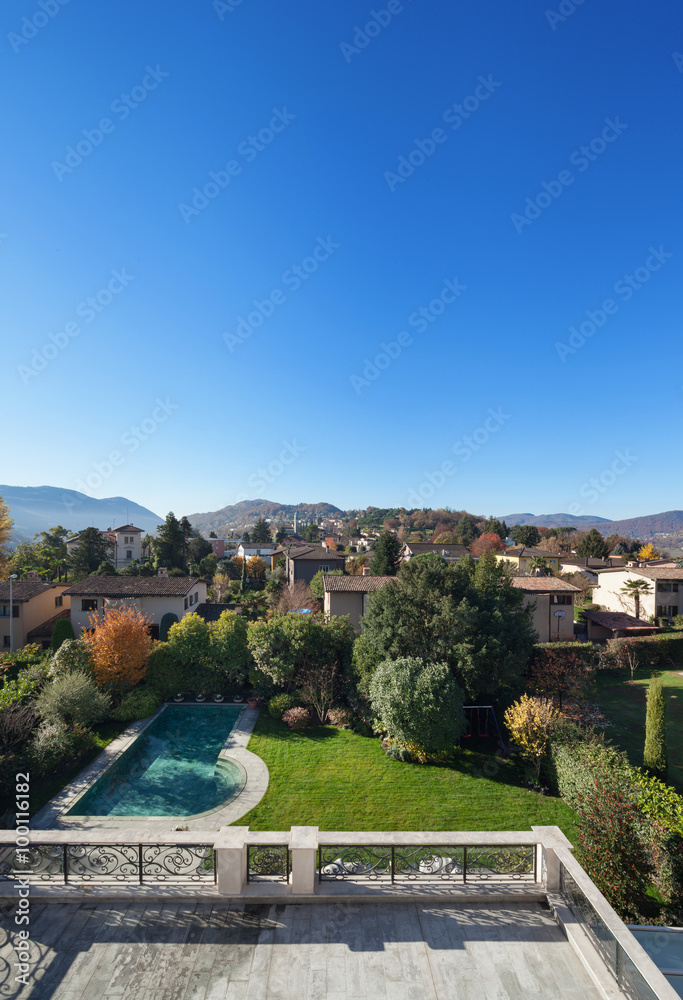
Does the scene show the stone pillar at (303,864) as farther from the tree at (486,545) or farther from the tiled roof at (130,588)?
the tree at (486,545)

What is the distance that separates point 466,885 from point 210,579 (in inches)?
2045

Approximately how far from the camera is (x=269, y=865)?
289 inches

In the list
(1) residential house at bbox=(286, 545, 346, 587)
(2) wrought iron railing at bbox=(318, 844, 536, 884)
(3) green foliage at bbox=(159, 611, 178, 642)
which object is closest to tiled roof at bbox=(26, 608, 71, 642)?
(3) green foliage at bbox=(159, 611, 178, 642)

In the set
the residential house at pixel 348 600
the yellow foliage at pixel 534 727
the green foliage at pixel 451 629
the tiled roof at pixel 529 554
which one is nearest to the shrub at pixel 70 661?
the green foliage at pixel 451 629

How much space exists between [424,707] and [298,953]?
10754 mm

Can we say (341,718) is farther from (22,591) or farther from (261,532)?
(261,532)

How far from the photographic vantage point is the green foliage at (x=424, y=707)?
51.8ft

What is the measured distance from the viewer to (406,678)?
645 inches

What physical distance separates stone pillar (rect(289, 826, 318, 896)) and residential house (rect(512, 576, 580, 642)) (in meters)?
26.0

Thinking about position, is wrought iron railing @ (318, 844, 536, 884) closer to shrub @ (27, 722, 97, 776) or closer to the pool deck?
the pool deck

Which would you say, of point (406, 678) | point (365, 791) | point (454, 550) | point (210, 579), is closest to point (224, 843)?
point (365, 791)

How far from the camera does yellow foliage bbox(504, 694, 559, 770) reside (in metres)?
14.7

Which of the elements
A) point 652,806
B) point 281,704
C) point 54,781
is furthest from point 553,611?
point 54,781

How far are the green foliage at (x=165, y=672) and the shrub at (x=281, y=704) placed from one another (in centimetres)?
499
